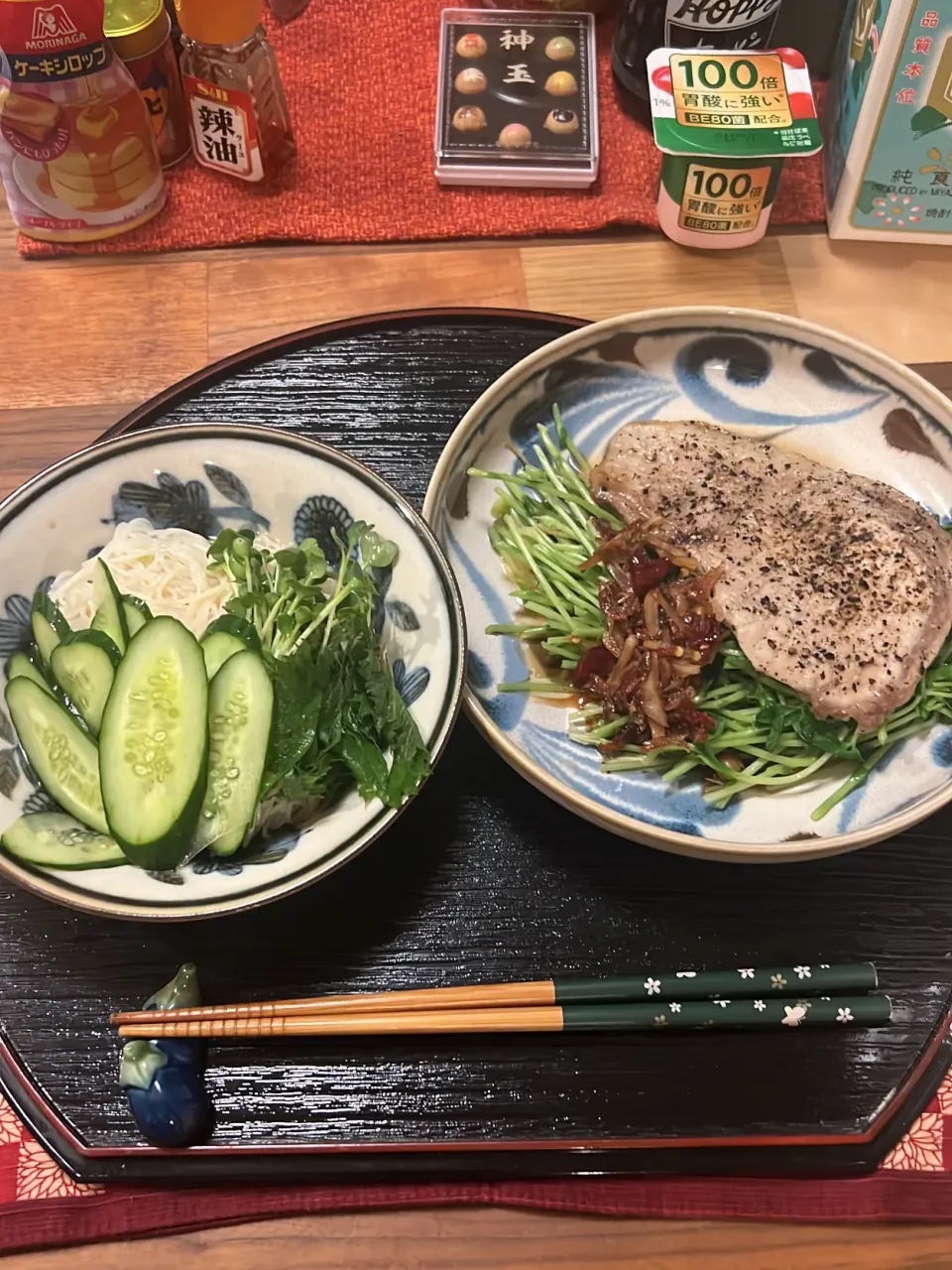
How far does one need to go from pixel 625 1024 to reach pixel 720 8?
188 cm

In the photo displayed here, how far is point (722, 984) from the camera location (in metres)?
1.21

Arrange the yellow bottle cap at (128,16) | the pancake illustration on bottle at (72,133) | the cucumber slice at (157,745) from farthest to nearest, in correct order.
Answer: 1. the yellow bottle cap at (128,16)
2. the pancake illustration on bottle at (72,133)
3. the cucumber slice at (157,745)

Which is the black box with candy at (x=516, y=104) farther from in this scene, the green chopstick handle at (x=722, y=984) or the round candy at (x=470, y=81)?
the green chopstick handle at (x=722, y=984)

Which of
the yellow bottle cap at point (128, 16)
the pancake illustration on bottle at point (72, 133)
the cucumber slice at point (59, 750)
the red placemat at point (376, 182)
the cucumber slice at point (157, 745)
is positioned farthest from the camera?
the red placemat at point (376, 182)

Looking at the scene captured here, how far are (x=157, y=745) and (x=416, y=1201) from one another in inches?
23.8

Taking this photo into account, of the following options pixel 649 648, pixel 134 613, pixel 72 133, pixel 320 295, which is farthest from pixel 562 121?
pixel 134 613

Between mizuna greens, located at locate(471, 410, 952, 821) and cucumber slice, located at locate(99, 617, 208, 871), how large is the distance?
0.47 m

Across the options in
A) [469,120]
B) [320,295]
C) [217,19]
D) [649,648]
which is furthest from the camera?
[469,120]

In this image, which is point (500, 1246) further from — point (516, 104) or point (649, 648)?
point (516, 104)

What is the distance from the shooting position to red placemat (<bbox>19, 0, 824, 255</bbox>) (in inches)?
82.9

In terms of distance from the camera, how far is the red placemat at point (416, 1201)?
45.9 inches

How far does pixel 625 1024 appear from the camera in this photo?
119 centimetres

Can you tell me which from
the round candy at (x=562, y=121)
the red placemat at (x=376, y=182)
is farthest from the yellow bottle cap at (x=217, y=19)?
the round candy at (x=562, y=121)

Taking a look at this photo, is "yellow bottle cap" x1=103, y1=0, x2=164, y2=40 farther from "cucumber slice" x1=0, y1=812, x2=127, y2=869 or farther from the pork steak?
"cucumber slice" x1=0, y1=812, x2=127, y2=869
